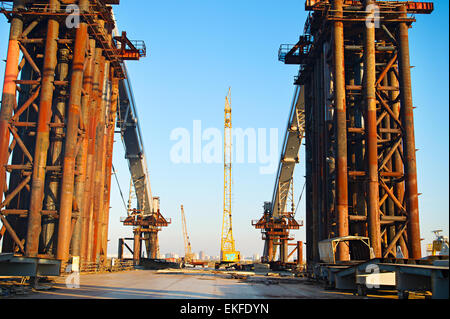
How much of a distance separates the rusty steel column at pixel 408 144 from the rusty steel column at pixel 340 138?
506 centimetres

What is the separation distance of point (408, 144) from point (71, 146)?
93.6ft

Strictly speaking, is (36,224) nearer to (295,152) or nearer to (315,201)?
(315,201)

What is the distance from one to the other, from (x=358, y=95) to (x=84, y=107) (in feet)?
83.2

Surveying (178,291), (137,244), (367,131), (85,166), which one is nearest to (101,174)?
(85,166)

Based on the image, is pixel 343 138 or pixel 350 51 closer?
pixel 343 138

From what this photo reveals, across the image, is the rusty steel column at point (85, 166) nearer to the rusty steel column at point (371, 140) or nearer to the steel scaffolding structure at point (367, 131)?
the steel scaffolding structure at point (367, 131)

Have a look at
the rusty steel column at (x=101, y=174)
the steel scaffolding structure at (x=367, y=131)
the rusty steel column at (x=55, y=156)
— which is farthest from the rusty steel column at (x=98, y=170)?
the steel scaffolding structure at (x=367, y=131)

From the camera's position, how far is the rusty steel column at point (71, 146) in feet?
126

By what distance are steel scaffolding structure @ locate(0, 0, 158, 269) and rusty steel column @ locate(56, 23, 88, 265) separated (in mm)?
82

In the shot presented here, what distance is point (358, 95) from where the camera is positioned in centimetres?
4253

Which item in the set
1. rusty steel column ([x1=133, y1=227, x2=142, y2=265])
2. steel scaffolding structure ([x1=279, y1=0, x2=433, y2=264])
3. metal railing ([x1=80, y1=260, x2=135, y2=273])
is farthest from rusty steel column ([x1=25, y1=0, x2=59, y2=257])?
rusty steel column ([x1=133, y1=227, x2=142, y2=265])

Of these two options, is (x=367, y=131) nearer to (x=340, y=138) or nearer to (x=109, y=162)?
(x=340, y=138)

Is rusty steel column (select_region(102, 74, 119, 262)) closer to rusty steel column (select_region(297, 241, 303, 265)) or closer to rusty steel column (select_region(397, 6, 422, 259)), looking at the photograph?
rusty steel column (select_region(397, 6, 422, 259))
